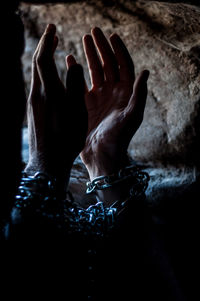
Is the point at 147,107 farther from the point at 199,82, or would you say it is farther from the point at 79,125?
the point at 79,125

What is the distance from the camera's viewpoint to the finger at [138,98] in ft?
2.68

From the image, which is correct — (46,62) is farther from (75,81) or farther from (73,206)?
(73,206)

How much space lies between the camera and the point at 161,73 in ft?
3.98

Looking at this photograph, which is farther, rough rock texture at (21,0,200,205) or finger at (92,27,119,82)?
rough rock texture at (21,0,200,205)

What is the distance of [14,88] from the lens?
45cm

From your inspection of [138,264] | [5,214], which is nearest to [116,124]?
[138,264]

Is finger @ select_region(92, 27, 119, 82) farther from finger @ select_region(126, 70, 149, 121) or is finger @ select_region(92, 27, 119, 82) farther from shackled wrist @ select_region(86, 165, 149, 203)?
shackled wrist @ select_region(86, 165, 149, 203)

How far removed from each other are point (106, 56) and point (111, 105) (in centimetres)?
14

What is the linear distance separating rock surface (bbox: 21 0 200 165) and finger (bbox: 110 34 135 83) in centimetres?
30

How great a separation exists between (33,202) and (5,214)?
10 centimetres

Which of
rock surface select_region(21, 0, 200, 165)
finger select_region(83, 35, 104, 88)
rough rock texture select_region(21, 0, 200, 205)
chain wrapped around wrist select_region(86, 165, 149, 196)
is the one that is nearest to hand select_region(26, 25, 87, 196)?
chain wrapped around wrist select_region(86, 165, 149, 196)

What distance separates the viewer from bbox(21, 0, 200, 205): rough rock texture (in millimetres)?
1106

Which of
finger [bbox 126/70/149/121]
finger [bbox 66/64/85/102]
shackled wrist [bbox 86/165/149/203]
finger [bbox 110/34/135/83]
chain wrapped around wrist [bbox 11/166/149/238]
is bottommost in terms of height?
chain wrapped around wrist [bbox 11/166/149/238]

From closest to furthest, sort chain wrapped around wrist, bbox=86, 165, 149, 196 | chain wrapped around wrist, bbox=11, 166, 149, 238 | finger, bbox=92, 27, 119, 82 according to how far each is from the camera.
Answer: chain wrapped around wrist, bbox=11, 166, 149, 238 → chain wrapped around wrist, bbox=86, 165, 149, 196 → finger, bbox=92, 27, 119, 82
